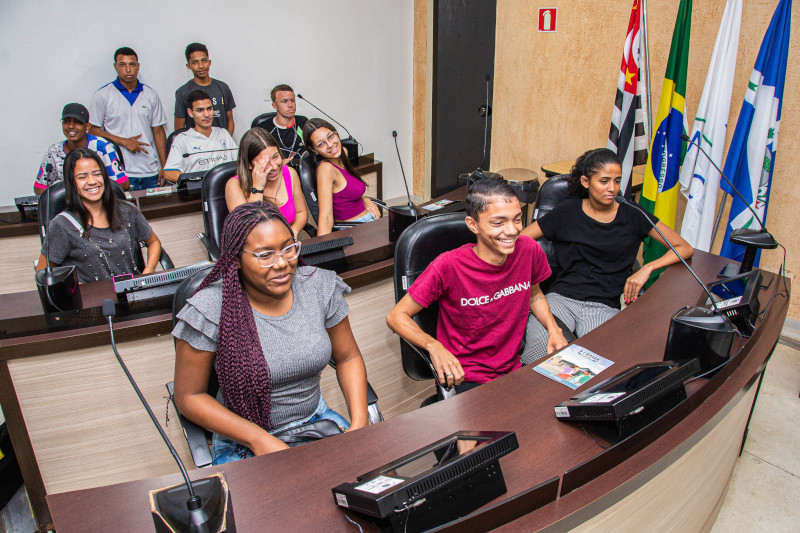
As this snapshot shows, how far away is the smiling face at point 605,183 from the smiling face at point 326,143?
1.46 m

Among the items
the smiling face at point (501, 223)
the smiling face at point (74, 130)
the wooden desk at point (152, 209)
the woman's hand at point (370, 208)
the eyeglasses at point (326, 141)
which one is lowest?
the woman's hand at point (370, 208)

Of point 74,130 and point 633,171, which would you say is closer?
point 74,130

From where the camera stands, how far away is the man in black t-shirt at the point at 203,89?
14.0ft

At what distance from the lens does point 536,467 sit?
1.25 metres

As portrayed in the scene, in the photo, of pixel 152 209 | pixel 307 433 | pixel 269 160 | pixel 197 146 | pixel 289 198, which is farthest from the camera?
pixel 197 146

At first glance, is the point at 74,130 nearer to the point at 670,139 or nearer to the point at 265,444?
the point at 265,444

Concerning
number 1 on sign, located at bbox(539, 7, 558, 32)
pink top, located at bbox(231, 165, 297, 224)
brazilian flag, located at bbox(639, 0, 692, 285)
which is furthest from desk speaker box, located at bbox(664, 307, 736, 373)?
number 1 on sign, located at bbox(539, 7, 558, 32)

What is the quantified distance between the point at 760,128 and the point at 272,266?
282 centimetres

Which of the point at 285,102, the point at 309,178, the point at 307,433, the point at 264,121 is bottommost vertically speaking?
the point at 307,433

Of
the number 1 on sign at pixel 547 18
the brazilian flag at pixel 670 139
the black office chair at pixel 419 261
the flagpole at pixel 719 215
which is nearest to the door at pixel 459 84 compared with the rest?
the number 1 on sign at pixel 547 18

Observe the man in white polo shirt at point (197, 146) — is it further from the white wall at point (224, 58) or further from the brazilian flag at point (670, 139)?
the brazilian flag at point (670, 139)

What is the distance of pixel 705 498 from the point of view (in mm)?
1695

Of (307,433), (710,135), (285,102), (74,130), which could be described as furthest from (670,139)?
(74,130)

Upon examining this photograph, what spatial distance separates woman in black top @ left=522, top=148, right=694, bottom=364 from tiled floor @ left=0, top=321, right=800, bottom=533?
0.80m
